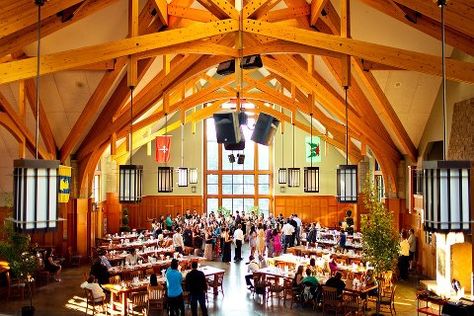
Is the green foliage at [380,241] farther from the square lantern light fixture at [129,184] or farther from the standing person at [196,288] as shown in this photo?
the square lantern light fixture at [129,184]

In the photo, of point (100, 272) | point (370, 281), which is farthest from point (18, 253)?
point (370, 281)

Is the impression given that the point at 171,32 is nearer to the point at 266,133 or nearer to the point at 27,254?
the point at 27,254

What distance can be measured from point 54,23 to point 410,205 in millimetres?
11783

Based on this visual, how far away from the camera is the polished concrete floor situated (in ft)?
39.9

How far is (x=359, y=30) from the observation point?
12.1m

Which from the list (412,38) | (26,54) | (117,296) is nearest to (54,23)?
(26,54)

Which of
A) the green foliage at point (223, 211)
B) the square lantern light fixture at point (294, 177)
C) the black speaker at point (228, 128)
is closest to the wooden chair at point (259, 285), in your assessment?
the black speaker at point (228, 128)

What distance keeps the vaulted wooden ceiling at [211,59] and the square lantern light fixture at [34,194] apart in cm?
Answer: 269

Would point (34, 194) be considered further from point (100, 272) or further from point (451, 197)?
point (100, 272)

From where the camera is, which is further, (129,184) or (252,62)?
(252,62)

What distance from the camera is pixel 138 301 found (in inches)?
484

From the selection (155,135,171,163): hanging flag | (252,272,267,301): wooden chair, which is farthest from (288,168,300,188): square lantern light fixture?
(252,272,267,301): wooden chair

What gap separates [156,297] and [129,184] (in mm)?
3034

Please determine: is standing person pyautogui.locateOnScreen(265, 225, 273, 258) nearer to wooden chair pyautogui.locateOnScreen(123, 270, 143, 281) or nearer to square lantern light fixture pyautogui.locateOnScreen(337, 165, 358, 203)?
wooden chair pyautogui.locateOnScreen(123, 270, 143, 281)
